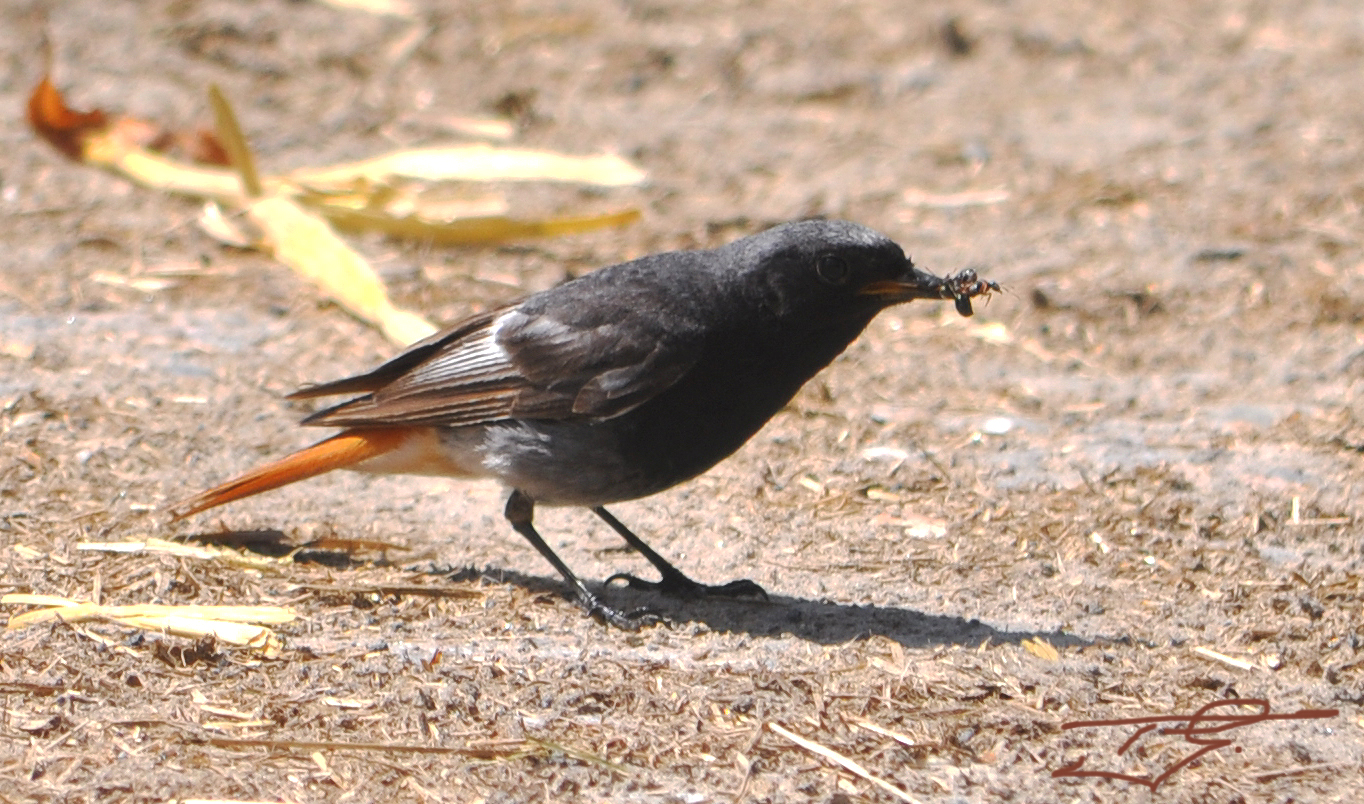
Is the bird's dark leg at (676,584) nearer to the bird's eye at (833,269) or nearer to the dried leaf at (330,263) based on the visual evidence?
the bird's eye at (833,269)

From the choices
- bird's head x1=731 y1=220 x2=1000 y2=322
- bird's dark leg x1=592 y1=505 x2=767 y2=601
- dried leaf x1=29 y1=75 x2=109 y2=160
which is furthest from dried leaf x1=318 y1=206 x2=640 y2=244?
bird's head x1=731 y1=220 x2=1000 y2=322

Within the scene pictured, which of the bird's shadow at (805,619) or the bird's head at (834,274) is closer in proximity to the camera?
the bird's shadow at (805,619)

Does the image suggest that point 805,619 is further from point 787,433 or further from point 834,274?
point 787,433

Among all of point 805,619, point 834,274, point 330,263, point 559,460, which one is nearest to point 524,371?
point 559,460

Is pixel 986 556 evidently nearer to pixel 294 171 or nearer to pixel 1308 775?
pixel 1308 775
